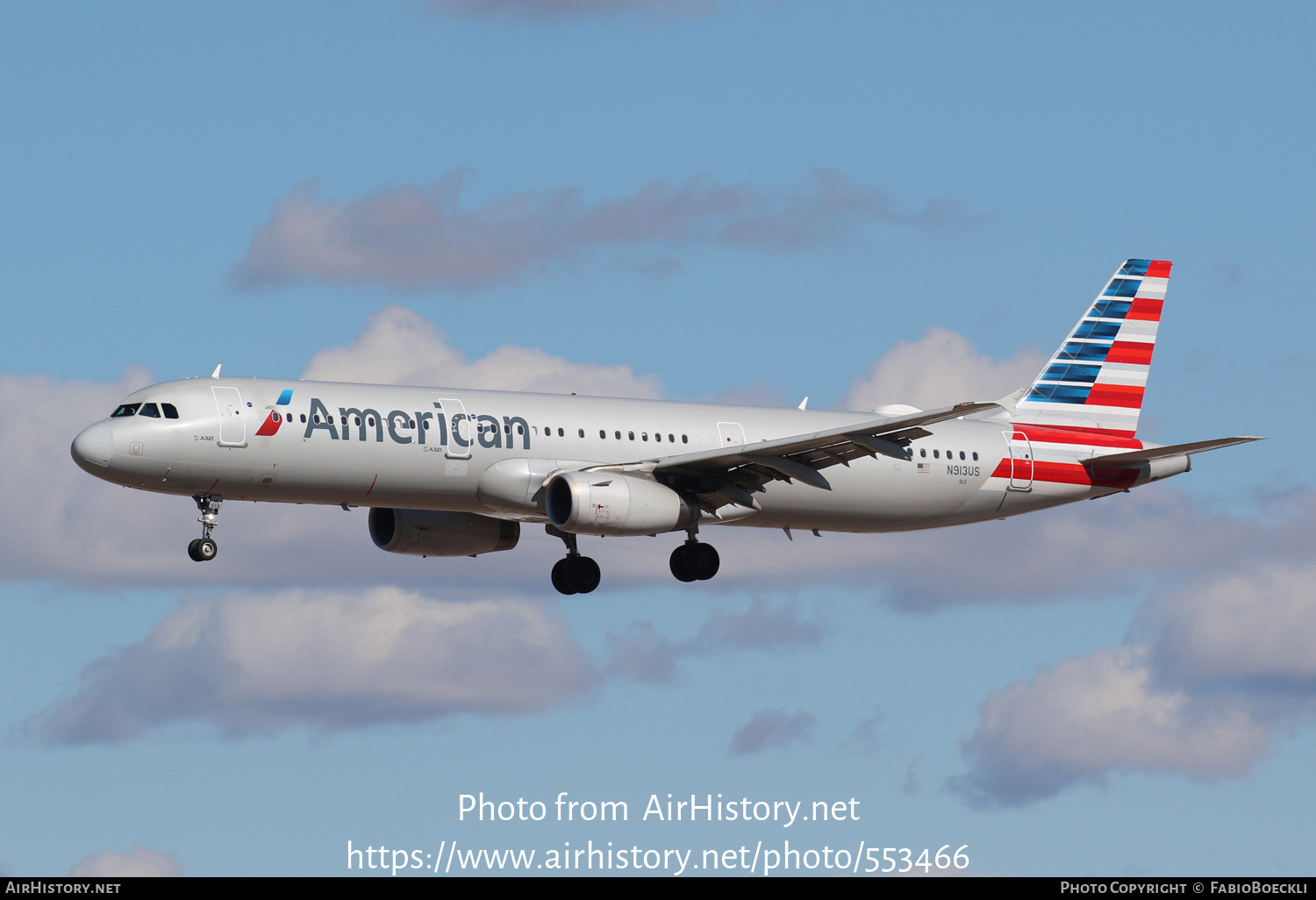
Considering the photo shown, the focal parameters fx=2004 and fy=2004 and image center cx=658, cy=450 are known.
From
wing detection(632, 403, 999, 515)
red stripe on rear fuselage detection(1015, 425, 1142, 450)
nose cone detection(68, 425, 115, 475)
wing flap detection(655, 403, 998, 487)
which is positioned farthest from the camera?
red stripe on rear fuselage detection(1015, 425, 1142, 450)

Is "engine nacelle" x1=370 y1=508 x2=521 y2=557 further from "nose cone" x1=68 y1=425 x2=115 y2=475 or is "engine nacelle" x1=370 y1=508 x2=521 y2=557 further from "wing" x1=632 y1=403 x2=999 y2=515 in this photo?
"nose cone" x1=68 y1=425 x2=115 y2=475

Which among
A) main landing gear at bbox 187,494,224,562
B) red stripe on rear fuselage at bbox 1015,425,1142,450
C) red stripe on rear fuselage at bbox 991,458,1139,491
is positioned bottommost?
main landing gear at bbox 187,494,224,562

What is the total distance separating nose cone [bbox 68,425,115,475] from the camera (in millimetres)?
48312

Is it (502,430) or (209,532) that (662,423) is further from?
(209,532)

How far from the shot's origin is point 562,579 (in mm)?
56531

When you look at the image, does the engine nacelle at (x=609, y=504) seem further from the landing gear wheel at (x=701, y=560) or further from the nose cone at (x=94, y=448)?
the nose cone at (x=94, y=448)

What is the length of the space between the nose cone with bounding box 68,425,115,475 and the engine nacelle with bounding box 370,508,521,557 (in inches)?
404

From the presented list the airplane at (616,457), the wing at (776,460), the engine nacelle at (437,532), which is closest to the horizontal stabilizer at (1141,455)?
the airplane at (616,457)

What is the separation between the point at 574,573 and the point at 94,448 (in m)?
14.3

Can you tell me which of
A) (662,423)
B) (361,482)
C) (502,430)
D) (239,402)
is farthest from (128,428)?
(662,423)

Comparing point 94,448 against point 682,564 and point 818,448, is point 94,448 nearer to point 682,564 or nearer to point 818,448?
point 682,564

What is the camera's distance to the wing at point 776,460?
50906 mm

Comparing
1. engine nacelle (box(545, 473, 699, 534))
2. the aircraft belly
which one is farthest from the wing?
engine nacelle (box(545, 473, 699, 534))

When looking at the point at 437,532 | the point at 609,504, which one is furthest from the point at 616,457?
the point at 437,532
